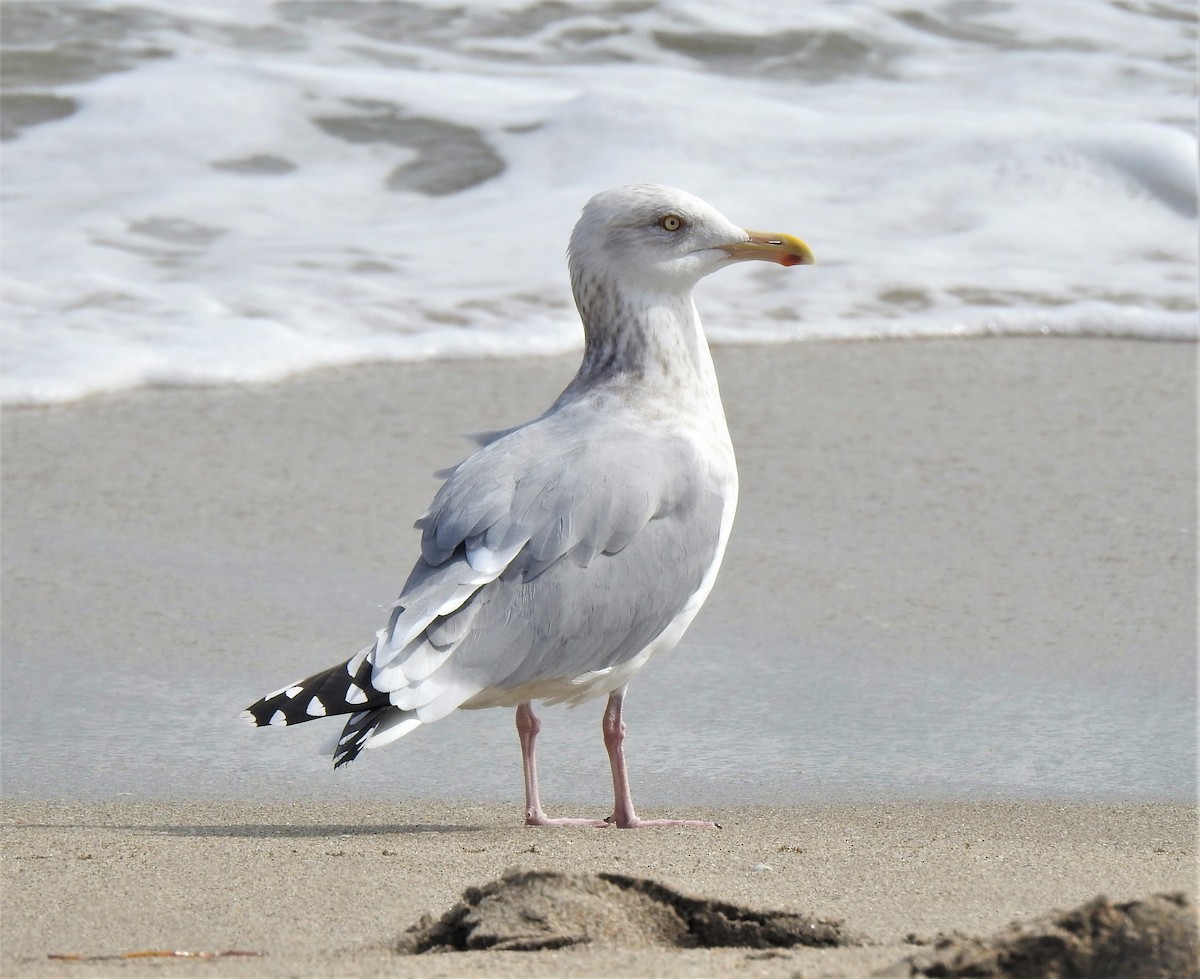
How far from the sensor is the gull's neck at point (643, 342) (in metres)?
3.81

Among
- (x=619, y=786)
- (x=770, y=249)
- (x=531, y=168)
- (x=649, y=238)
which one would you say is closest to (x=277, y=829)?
(x=619, y=786)

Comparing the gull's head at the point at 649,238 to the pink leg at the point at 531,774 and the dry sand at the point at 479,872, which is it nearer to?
the pink leg at the point at 531,774

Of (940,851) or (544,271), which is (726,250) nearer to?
(940,851)

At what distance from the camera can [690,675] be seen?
168 inches

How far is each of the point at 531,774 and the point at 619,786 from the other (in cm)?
18

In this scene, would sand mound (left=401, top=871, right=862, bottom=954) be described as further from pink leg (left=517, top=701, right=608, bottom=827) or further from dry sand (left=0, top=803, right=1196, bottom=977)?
pink leg (left=517, top=701, right=608, bottom=827)

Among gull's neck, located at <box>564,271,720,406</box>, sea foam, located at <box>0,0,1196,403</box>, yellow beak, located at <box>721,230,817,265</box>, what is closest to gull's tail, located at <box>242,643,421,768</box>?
gull's neck, located at <box>564,271,720,406</box>

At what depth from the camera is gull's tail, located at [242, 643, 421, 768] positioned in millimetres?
3096

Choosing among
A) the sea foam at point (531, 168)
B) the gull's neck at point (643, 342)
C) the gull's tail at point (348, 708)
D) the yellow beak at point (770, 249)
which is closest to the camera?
the gull's tail at point (348, 708)

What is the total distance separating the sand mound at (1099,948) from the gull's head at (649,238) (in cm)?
206

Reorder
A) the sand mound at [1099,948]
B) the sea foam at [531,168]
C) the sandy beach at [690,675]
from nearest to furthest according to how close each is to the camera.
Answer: the sand mound at [1099,948]
the sandy beach at [690,675]
the sea foam at [531,168]

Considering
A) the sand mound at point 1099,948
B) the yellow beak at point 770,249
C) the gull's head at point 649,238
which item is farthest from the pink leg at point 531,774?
the sand mound at point 1099,948

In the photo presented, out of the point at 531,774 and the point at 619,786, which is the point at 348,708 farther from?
the point at 619,786

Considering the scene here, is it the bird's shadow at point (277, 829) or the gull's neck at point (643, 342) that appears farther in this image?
the gull's neck at point (643, 342)
